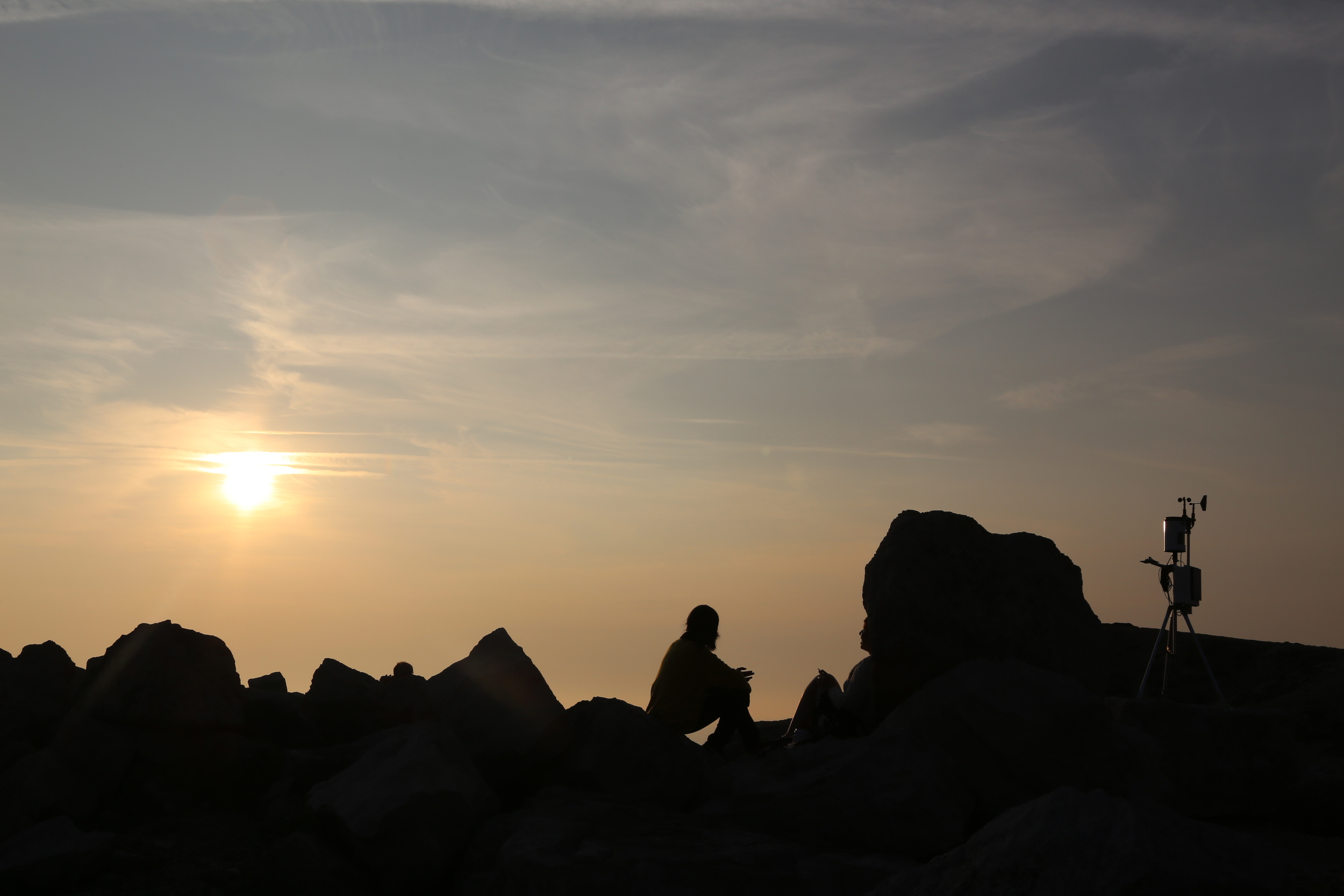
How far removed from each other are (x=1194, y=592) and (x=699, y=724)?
33.2 feet

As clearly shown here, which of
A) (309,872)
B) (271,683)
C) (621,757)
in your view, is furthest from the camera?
(271,683)

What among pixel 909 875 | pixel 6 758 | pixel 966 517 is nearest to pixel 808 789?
pixel 909 875

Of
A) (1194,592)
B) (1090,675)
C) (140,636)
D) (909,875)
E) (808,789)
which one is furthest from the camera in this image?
(1194,592)

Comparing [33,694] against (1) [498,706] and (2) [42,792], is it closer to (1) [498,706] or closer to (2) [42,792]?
(2) [42,792]

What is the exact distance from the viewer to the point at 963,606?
10.0 m

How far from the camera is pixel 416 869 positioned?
7.06 metres

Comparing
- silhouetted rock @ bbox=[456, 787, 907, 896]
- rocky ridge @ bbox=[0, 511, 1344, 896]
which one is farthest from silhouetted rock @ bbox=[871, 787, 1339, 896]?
silhouetted rock @ bbox=[456, 787, 907, 896]

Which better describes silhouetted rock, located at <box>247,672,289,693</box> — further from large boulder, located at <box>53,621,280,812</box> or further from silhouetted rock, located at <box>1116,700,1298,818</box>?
silhouetted rock, located at <box>1116,700,1298,818</box>

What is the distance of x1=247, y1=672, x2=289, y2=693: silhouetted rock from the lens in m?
12.6

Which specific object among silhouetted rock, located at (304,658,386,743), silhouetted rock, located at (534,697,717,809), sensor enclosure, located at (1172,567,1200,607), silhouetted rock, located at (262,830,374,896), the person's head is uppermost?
sensor enclosure, located at (1172,567,1200,607)

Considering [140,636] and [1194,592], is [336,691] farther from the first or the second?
[1194,592]

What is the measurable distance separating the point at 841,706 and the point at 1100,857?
6.21m

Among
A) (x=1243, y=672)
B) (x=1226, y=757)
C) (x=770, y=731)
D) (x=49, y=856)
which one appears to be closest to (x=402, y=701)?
(x=49, y=856)

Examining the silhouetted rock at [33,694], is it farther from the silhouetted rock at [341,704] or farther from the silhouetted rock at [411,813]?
the silhouetted rock at [411,813]
